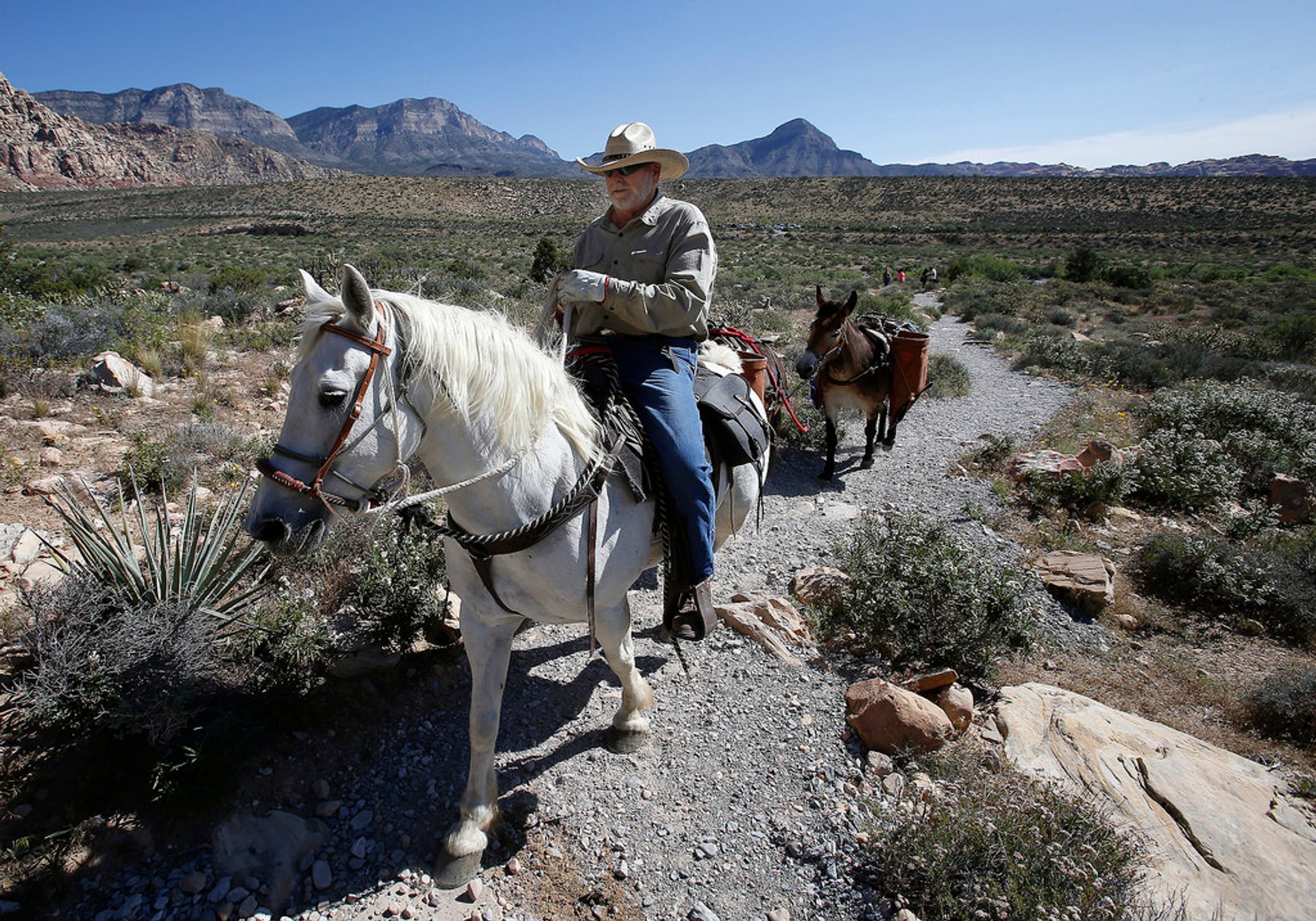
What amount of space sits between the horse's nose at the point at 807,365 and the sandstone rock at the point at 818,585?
2342 millimetres

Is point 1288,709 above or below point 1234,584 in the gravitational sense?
below

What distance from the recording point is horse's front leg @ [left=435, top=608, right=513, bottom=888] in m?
2.56

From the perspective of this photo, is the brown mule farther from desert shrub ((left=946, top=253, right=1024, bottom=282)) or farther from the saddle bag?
desert shrub ((left=946, top=253, right=1024, bottom=282))

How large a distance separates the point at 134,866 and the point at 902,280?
28.9 metres

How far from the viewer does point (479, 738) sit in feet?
8.63

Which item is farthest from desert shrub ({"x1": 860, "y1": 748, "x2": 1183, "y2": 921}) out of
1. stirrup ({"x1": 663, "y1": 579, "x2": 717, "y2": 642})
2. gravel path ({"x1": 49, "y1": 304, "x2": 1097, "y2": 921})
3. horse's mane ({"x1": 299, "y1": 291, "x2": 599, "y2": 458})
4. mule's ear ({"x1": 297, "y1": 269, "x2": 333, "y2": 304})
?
mule's ear ({"x1": 297, "y1": 269, "x2": 333, "y2": 304})

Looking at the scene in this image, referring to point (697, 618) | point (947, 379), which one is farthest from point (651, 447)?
point (947, 379)

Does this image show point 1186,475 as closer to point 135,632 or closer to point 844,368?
point 844,368

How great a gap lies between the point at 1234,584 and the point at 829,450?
3661 mm

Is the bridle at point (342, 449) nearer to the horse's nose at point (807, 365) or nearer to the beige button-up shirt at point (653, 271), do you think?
the beige button-up shirt at point (653, 271)

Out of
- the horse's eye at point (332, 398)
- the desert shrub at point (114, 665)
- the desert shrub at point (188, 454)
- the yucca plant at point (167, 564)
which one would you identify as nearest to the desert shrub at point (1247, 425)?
the horse's eye at point (332, 398)

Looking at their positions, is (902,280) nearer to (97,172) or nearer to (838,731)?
(838,731)

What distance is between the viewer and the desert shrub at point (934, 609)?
12.2ft

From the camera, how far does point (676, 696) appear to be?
3.61 meters
